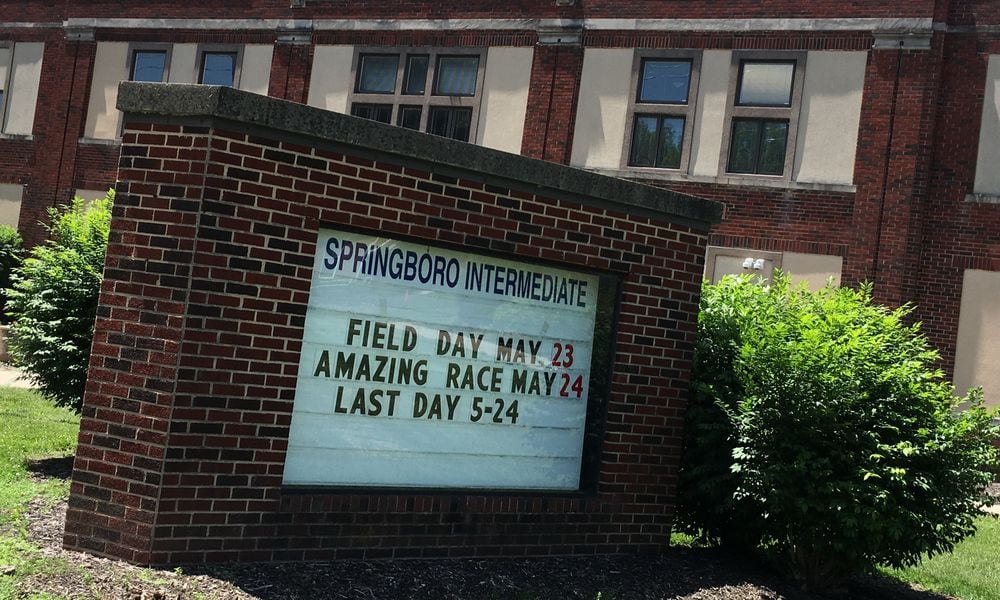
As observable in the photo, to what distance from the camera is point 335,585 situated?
6008mm

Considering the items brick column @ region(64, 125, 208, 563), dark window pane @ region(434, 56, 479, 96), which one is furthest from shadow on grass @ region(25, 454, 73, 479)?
dark window pane @ region(434, 56, 479, 96)

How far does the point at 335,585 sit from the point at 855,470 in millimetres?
3712

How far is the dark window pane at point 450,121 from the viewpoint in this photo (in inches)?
855

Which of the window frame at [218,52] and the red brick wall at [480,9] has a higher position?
the red brick wall at [480,9]

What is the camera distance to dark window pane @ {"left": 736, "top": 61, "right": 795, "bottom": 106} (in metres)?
19.3

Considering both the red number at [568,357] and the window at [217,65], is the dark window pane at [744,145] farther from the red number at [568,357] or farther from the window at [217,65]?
the red number at [568,357]

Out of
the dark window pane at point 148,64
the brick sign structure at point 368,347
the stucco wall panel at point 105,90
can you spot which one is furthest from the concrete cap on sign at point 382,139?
the stucco wall panel at point 105,90

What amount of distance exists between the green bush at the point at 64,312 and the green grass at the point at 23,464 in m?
0.82

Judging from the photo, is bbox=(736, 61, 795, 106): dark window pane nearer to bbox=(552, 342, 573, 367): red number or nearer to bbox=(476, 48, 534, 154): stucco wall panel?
bbox=(476, 48, 534, 154): stucco wall panel

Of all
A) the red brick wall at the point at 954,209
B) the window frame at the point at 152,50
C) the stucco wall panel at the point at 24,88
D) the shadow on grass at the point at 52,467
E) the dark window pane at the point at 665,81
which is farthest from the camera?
the stucco wall panel at the point at 24,88

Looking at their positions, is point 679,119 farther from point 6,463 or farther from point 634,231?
point 6,463

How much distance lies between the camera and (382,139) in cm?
645

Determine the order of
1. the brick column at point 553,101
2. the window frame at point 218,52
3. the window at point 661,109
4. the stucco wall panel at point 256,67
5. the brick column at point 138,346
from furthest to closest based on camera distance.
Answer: the window frame at point 218,52, the stucco wall panel at point 256,67, the brick column at point 553,101, the window at point 661,109, the brick column at point 138,346

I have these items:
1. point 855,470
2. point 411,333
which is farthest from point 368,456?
point 855,470
